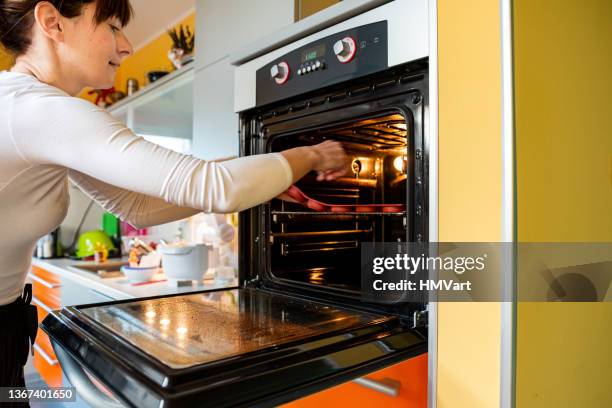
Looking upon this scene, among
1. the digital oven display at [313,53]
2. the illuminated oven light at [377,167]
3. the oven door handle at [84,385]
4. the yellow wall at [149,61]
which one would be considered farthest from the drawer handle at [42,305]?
the digital oven display at [313,53]

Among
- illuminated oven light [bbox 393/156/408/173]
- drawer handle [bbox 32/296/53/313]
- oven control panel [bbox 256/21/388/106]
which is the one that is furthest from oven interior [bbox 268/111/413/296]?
drawer handle [bbox 32/296/53/313]

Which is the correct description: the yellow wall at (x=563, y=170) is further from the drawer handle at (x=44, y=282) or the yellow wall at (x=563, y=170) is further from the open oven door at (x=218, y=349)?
the drawer handle at (x=44, y=282)

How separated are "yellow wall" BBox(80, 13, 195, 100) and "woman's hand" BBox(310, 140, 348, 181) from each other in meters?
2.49

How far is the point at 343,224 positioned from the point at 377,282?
1.30ft

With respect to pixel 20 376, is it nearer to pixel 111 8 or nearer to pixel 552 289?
pixel 111 8

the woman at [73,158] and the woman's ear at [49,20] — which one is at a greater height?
the woman's ear at [49,20]

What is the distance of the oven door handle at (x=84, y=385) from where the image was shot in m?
0.61

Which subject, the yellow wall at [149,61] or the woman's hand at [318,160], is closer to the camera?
the woman's hand at [318,160]

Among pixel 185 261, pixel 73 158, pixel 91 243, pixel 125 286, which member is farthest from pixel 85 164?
pixel 91 243

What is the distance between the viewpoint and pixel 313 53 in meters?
0.94

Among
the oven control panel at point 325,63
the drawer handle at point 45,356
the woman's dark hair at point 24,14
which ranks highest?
the woman's dark hair at point 24,14

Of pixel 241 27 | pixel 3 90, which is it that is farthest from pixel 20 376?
pixel 241 27

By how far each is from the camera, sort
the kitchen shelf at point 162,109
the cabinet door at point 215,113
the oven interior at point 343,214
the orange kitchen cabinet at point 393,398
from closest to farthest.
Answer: the orange kitchen cabinet at point 393,398
the oven interior at point 343,214
the cabinet door at point 215,113
the kitchen shelf at point 162,109

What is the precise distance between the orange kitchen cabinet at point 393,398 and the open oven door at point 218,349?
29mm
